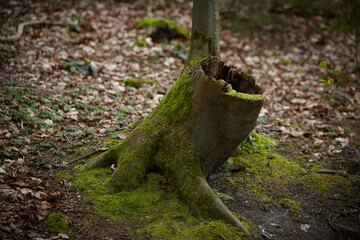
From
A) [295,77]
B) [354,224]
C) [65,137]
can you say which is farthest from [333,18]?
[65,137]

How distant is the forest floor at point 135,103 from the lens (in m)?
3.21

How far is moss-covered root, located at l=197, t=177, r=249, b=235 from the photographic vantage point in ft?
9.97

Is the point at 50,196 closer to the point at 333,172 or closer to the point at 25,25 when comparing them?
the point at 333,172

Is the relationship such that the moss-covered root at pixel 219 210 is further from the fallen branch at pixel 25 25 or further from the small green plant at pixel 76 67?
the fallen branch at pixel 25 25

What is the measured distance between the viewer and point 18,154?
148 inches

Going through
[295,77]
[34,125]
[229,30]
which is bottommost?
[34,125]

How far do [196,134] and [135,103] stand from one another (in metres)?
2.62

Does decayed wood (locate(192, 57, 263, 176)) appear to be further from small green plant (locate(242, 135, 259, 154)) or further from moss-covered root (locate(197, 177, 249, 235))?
small green plant (locate(242, 135, 259, 154))

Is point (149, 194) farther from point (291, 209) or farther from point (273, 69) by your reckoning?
point (273, 69)

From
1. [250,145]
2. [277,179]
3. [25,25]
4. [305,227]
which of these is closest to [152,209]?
[305,227]

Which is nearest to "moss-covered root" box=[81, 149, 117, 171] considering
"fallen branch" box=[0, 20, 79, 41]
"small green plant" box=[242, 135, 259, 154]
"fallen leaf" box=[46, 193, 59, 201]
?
"fallen leaf" box=[46, 193, 59, 201]

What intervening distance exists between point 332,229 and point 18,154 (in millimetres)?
3960

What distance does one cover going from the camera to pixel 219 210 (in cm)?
310

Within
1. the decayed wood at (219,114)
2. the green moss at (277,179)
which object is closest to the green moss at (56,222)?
the decayed wood at (219,114)
